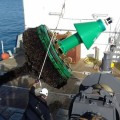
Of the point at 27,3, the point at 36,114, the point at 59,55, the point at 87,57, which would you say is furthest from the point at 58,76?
the point at 27,3

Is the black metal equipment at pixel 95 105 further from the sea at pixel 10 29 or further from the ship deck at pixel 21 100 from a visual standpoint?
the sea at pixel 10 29

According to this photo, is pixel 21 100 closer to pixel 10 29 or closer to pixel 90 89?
pixel 90 89

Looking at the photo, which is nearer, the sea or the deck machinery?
the deck machinery

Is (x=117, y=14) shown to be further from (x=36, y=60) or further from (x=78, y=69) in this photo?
→ (x=36, y=60)

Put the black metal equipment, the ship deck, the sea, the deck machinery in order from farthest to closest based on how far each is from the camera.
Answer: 1. the sea
2. the ship deck
3. the black metal equipment
4. the deck machinery

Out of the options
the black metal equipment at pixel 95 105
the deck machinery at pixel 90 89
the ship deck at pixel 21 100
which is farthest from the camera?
the ship deck at pixel 21 100

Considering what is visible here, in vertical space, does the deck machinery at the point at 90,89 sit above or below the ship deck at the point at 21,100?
above

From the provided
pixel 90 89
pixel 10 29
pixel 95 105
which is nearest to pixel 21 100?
pixel 90 89

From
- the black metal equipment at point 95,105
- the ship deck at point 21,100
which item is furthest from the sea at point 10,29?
the black metal equipment at point 95,105

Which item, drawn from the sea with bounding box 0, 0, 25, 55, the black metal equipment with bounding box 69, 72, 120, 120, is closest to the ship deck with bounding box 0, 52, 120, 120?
the black metal equipment with bounding box 69, 72, 120, 120

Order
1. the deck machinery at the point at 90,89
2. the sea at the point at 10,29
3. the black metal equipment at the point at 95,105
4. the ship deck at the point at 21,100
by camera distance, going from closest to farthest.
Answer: the deck machinery at the point at 90,89
the black metal equipment at the point at 95,105
the ship deck at the point at 21,100
the sea at the point at 10,29

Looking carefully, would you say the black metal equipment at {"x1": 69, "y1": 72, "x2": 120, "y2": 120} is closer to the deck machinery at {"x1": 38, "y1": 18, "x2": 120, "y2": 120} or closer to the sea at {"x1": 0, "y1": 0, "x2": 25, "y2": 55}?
the deck machinery at {"x1": 38, "y1": 18, "x2": 120, "y2": 120}

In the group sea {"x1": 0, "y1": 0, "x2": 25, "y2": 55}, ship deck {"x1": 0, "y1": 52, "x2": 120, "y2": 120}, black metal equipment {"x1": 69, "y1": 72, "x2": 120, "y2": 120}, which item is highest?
black metal equipment {"x1": 69, "y1": 72, "x2": 120, "y2": 120}

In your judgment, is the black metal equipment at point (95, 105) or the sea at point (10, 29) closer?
the black metal equipment at point (95, 105)
